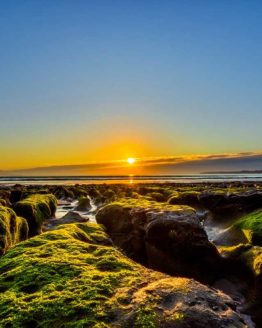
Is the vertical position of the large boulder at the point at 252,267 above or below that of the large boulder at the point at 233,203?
below

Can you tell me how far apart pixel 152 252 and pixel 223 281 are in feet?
8.56

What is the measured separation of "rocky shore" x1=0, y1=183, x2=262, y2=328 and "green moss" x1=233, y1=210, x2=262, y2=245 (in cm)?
5

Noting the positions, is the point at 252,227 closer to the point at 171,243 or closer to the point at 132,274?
the point at 171,243

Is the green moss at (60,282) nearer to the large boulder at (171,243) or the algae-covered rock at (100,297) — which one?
the algae-covered rock at (100,297)

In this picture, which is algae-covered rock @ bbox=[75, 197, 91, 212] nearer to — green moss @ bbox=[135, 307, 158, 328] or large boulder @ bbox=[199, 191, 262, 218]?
large boulder @ bbox=[199, 191, 262, 218]

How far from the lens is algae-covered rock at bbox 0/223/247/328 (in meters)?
5.25

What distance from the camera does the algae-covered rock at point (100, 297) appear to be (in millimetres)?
5254

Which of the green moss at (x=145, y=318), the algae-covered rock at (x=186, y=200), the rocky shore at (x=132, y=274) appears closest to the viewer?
the green moss at (x=145, y=318)

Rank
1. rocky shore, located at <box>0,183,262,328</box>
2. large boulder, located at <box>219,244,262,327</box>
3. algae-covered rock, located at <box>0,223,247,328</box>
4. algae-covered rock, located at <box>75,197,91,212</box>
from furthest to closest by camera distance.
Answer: algae-covered rock, located at <box>75,197,91,212</box> < large boulder, located at <box>219,244,262,327</box> < rocky shore, located at <box>0,183,262,328</box> < algae-covered rock, located at <box>0,223,247,328</box>

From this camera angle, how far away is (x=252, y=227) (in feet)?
52.1

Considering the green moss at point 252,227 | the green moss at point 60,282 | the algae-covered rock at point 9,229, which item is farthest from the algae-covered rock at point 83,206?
the green moss at point 60,282

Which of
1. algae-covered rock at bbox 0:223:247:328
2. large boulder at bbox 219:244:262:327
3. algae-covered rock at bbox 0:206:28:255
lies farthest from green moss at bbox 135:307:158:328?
algae-covered rock at bbox 0:206:28:255

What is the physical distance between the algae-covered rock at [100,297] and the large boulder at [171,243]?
16.7 feet

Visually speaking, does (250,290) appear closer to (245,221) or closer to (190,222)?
(190,222)
